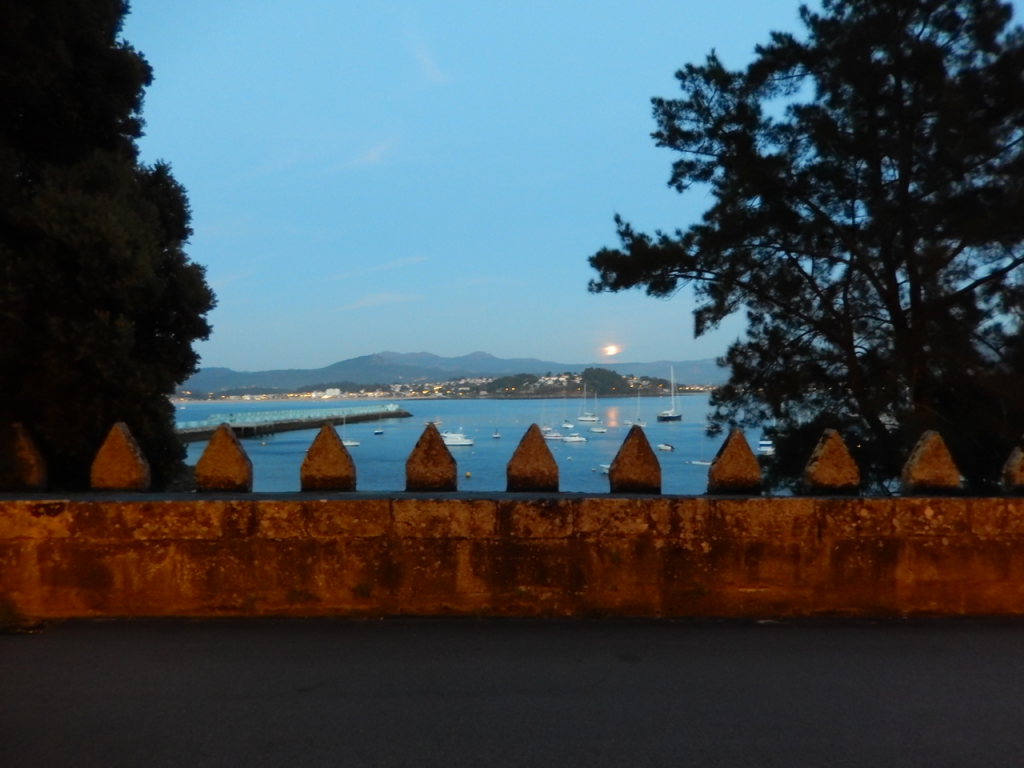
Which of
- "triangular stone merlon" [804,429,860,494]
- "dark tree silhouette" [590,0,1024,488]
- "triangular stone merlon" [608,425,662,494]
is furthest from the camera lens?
"dark tree silhouette" [590,0,1024,488]

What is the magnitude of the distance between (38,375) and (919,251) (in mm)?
9433

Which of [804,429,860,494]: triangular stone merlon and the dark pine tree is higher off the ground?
the dark pine tree

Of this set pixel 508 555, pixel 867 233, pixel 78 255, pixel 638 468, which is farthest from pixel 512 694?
pixel 867 233

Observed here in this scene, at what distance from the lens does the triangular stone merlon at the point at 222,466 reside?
5.75 metres

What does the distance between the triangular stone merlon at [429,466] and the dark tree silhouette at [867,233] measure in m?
6.05

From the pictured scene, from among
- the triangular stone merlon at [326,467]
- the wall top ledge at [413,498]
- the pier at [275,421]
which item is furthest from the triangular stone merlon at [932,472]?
the pier at [275,421]

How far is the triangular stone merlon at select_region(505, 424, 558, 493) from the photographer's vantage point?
19.2ft

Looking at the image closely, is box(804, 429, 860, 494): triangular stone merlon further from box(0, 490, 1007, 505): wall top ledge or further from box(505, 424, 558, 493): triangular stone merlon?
box(505, 424, 558, 493): triangular stone merlon

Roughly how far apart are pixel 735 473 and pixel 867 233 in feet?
20.4

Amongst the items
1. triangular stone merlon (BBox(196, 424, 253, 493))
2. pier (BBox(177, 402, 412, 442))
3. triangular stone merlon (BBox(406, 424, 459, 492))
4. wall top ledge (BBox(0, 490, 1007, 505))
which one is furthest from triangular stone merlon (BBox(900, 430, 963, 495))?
pier (BBox(177, 402, 412, 442))

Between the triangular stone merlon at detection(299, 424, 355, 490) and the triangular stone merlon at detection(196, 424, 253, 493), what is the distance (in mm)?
407

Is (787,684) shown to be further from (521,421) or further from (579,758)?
(521,421)

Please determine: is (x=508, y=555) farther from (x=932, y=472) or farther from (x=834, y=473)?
(x=932, y=472)

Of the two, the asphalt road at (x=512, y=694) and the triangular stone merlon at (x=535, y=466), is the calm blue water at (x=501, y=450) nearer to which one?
the triangular stone merlon at (x=535, y=466)
